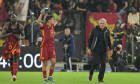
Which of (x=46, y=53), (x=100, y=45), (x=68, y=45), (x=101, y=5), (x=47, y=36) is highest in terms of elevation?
(x=101, y=5)

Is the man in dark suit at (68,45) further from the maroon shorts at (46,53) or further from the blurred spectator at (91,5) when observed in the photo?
the maroon shorts at (46,53)

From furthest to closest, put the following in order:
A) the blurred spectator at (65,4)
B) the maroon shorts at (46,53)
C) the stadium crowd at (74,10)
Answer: the blurred spectator at (65,4), the stadium crowd at (74,10), the maroon shorts at (46,53)

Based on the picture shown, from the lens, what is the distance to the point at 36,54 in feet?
72.1

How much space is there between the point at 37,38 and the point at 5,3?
531 centimetres

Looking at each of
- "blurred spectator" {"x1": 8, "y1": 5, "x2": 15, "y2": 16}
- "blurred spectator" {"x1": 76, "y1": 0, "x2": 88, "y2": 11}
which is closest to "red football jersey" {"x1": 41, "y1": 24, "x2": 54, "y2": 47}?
"blurred spectator" {"x1": 8, "y1": 5, "x2": 15, "y2": 16}

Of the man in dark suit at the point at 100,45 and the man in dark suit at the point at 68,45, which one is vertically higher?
the man in dark suit at the point at 100,45

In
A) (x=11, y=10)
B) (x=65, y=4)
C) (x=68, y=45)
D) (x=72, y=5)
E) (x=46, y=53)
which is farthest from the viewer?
(x=65, y=4)

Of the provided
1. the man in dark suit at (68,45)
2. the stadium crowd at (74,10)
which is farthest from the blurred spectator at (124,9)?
the man in dark suit at (68,45)

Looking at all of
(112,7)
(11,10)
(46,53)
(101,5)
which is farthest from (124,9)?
(46,53)

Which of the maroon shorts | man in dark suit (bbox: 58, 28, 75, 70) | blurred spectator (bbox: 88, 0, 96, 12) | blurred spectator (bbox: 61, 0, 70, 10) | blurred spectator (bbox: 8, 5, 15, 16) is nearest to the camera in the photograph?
the maroon shorts

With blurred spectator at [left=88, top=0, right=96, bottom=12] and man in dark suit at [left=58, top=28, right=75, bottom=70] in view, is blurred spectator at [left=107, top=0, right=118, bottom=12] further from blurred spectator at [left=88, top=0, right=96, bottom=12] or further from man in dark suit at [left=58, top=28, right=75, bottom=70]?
man in dark suit at [left=58, top=28, right=75, bottom=70]

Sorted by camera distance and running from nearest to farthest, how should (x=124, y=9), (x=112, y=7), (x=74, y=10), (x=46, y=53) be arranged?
(x=46, y=53)
(x=74, y=10)
(x=124, y=9)
(x=112, y=7)

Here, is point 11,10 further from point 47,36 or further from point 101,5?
point 47,36

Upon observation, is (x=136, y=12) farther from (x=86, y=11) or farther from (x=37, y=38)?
(x=37, y=38)
